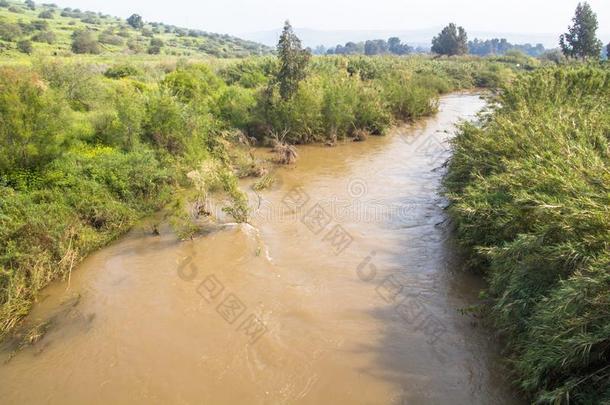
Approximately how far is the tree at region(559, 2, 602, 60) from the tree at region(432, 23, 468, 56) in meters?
26.1

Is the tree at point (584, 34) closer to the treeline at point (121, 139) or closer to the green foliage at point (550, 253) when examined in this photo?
the treeline at point (121, 139)

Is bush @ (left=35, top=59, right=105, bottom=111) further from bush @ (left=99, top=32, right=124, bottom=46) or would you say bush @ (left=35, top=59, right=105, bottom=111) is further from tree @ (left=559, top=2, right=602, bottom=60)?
tree @ (left=559, top=2, right=602, bottom=60)

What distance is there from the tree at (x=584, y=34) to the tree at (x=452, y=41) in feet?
85.6

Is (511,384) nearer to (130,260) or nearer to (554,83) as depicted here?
(130,260)

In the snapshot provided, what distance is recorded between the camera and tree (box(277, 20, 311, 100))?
770 inches

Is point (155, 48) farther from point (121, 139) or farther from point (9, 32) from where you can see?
point (121, 139)

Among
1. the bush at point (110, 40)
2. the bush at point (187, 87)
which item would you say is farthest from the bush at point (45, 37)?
the bush at point (187, 87)

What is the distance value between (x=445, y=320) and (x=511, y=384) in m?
1.79

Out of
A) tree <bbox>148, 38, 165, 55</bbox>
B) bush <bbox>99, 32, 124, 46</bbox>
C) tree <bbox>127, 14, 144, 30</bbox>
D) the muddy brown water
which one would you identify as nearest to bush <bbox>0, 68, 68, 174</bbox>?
the muddy brown water

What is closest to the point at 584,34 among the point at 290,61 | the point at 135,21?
the point at 290,61

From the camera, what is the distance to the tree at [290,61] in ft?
64.1

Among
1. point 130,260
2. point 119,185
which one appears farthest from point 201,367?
point 119,185

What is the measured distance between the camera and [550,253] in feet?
20.1

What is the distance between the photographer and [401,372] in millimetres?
6832
